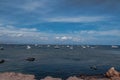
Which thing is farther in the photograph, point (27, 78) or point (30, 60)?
point (30, 60)

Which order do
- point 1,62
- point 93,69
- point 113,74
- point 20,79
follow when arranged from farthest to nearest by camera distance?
point 1,62 < point 93,69 < point 113,74 < point 20,79

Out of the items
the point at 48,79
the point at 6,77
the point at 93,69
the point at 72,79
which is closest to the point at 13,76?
the point at 6,77

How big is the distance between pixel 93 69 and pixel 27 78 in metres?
42.4

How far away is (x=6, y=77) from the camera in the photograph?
33.1m

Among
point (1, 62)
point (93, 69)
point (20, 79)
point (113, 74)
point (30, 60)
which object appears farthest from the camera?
point (30, 60)

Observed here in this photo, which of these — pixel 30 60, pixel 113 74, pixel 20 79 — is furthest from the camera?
pixel 30 60

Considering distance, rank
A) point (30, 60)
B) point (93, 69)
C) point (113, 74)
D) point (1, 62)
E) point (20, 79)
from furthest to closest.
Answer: point (30, 60) → point (1, 62) → point (93, 69) → point (113, 74) → point (20, 79)

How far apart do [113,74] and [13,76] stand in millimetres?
27971

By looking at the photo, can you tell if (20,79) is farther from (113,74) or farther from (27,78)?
(113,74)

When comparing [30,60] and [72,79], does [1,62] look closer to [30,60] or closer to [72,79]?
[30,60]

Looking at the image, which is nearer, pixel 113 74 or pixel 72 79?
pixel 72 79

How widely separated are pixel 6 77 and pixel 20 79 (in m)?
2.12

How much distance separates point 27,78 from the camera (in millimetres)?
33625

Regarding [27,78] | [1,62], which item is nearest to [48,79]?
[27,78]
